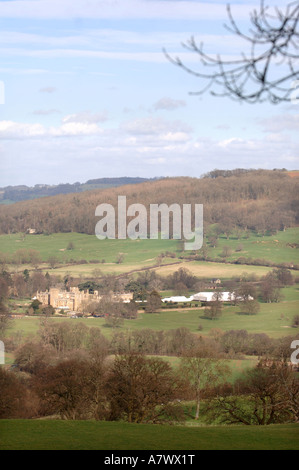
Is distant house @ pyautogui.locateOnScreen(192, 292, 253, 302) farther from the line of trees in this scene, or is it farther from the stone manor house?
the line of trees

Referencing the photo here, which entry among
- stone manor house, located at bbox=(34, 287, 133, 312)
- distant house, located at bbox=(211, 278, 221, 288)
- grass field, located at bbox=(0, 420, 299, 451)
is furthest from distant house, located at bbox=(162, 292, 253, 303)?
grass field, located at bbox=(0, 420, 299, 451)

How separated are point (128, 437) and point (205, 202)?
2561 centimetres

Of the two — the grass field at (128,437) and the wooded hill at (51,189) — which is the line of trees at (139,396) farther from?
the wooded hill at (51,189)

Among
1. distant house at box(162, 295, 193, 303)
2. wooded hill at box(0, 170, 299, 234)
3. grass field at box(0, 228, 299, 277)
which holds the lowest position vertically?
distant house at box(162, 295, 193, 303)

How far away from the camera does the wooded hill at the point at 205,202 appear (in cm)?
2752

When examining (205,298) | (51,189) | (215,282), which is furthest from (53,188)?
(205,298)

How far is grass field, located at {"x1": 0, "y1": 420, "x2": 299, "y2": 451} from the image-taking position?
3973 mm

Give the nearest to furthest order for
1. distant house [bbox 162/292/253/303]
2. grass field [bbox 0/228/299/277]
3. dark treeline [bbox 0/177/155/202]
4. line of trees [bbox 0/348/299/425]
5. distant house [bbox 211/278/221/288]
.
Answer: line of trees [bbox 0/348/299/425], distant house [bbox 162/292/253/303], distant house [bbox 211/278/221/288], grass field [bbox 0/228/299/277], dark treeline [bbox 0/177/155/202]

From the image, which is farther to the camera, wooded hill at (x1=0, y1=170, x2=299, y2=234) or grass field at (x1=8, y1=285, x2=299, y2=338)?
wooded hill at (x1=0, y1=170, x2=299, y2=234)

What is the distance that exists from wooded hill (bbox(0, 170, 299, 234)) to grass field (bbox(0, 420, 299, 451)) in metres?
22.4

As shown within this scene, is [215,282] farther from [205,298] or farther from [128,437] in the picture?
[128,437]

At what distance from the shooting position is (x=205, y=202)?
96.9 ft

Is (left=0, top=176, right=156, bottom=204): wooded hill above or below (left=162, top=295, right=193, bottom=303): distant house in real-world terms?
above

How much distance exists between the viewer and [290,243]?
27.2 m
